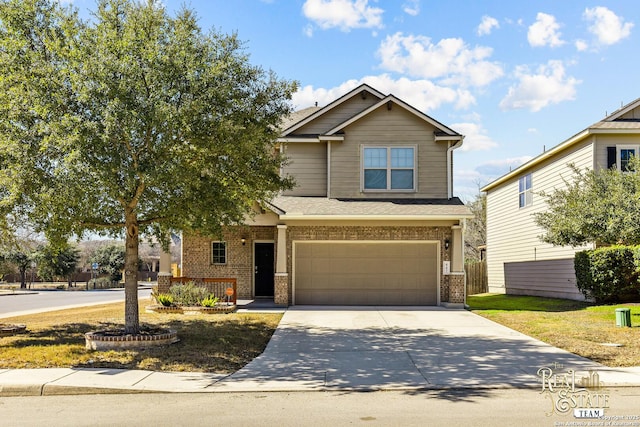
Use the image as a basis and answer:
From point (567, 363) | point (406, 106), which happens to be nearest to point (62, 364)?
point (567, 363)

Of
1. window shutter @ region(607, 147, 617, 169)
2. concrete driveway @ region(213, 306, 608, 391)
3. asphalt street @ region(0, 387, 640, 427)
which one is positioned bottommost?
concrete driveway @ region(213, 306, 608, 391)

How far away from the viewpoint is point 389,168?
21.5m

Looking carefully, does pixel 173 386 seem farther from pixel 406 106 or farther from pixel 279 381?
pixel 406 106

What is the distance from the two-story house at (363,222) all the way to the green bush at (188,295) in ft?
8.77

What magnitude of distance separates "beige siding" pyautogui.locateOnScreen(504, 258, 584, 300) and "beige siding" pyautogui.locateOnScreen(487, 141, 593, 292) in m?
0.30

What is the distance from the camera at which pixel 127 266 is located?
12859 mm

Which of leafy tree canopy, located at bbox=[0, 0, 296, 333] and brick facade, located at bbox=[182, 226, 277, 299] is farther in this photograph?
brick facade, located at bbox=[182, 226, 277, 299]

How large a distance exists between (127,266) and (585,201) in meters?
13.5

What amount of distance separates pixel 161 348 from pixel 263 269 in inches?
442

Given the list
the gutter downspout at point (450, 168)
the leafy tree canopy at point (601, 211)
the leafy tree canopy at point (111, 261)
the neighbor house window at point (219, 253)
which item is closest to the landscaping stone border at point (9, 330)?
the neighbor house window at point (219, 253)

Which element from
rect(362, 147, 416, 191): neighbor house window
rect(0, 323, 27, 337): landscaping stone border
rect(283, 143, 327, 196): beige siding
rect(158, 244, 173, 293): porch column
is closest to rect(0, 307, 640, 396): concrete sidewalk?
rect(0, 323, 27, 337): landscaping stone border

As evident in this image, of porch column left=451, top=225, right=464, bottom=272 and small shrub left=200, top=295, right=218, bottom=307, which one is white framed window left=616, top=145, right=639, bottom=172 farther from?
small shrub left=200, top=295, right=218, bottom=307

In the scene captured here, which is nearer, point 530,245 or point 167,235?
point 167,235

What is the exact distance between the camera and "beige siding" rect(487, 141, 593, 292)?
915 inches
